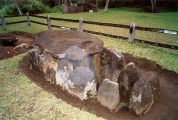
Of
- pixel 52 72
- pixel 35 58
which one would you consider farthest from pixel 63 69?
pixel 35 58

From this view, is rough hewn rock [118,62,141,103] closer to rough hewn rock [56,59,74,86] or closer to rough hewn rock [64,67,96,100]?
rough hewn rock [64,67,96,100]

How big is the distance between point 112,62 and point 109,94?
1.15m

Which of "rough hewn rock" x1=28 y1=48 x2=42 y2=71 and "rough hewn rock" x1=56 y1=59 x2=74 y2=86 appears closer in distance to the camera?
"rough hewn rock" x1=56 y1=59 x2=74 y2=86

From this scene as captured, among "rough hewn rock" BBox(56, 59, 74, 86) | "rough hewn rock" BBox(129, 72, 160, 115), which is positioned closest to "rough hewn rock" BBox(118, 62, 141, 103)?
"rough hewn rock" BBox(129, 72, 160, 115)

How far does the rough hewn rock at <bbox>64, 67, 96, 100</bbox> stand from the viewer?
4.07m

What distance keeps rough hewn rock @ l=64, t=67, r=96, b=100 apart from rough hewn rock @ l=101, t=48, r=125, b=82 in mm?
1043

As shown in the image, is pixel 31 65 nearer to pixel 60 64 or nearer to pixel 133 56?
pixel 60 64

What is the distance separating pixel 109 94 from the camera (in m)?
4.17

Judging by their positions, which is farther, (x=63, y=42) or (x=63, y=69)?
(x=63, y=42)

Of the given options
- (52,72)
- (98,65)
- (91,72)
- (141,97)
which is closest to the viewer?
(141,97)

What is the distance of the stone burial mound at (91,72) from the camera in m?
4.09

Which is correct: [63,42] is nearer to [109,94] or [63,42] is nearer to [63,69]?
[63,69]

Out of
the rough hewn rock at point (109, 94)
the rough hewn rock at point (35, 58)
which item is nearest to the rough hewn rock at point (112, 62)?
the rough hewn rock at point (109, 94)

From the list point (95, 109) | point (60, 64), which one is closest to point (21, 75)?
point (60, 64)
